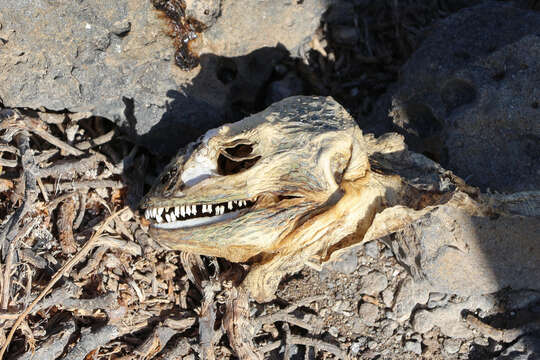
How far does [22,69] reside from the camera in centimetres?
263

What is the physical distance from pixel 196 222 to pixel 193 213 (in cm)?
5

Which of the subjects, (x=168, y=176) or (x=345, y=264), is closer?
(x=168, y=176)

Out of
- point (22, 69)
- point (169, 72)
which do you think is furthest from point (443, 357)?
point (22, 69)

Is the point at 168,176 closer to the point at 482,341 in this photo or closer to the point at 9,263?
the point at 9,263

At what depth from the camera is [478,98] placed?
279 centimetres

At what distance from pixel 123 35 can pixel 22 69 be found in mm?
523

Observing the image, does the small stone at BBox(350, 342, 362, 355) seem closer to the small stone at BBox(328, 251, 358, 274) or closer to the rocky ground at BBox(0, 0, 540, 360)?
the rocky ground at BBox(0, 0, 540, 360)

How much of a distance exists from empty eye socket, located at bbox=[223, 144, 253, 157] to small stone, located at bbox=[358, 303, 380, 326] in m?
1.14

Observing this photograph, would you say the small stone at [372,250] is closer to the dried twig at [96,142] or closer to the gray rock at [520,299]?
the gray rock at [520,299]

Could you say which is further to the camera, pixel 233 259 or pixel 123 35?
pixel 123 35

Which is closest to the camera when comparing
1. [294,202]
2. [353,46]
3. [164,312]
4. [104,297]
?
[294,202]

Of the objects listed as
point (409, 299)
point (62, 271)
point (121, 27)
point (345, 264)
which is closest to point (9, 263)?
point (62, 271)

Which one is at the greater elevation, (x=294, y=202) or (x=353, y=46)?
(x=353, y=46)

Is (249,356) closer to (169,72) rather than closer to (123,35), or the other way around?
(169,72)
